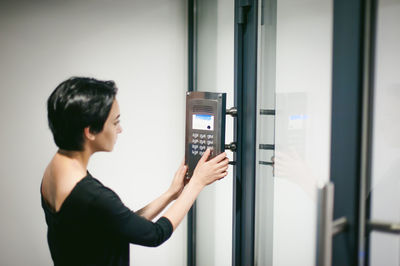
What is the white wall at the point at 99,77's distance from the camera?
159 cm

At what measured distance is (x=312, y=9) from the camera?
3.83ft

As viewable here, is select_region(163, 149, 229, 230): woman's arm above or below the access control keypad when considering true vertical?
below

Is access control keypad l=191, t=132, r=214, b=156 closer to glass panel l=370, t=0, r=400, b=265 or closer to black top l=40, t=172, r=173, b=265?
black top l=40, t=172, r=173, b=265

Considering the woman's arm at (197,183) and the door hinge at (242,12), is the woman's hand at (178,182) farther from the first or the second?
the door hinge at (242,12)

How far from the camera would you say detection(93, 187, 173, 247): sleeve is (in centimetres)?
99

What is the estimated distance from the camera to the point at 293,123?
1.24m

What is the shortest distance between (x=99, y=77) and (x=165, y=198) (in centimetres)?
76

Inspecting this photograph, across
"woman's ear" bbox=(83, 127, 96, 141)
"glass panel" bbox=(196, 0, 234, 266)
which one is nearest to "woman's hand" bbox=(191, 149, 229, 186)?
"woman's ear" bbox=(83, 127, 96, 141)

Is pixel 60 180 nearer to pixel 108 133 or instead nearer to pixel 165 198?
pixel 108 133

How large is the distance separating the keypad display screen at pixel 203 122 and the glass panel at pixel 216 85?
39cm

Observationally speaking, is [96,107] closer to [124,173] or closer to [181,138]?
[124,173]

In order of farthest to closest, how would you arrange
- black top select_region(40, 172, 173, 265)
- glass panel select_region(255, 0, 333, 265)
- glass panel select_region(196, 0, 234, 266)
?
glass panel select_region(196, 0, 234, 266) → glass panel select_region(255, 0, 333, 265) → black top select_region(40, 172, 173, 265)

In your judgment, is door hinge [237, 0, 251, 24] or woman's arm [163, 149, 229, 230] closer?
woman's arm [163, 149, 229, 230]

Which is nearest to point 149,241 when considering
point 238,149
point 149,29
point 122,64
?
point 238,149
